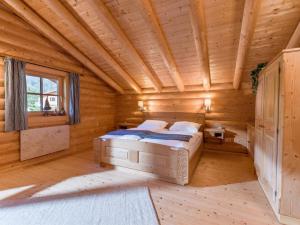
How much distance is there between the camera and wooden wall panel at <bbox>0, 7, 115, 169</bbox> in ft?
9.83

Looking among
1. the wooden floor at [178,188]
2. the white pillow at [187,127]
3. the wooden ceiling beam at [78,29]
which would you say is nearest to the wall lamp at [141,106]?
the wooden ceiling beam at [78,29]

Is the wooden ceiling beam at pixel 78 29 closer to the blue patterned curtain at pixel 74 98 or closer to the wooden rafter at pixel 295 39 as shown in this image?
the blue patterned curtain at pixel 74 98

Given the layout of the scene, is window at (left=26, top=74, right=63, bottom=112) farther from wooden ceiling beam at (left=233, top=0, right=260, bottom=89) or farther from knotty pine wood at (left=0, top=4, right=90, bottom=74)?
wooden ceiling beam at (left=233, top=0, right=260, bottom=89)

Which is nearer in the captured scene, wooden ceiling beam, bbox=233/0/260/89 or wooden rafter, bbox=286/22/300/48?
wooden ceiling beam, bbox=233/0/260/89

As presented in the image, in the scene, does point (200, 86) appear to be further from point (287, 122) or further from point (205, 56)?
point (287, 122)

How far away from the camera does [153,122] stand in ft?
16.0

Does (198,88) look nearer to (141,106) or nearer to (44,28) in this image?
(141,106)

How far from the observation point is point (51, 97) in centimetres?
400

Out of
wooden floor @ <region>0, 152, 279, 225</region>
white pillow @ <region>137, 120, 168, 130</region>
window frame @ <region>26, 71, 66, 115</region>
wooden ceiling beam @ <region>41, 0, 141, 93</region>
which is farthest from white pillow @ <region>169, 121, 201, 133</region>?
window frame @ <region>26, 71, 66, 115</region>

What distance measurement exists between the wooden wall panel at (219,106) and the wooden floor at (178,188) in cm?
113

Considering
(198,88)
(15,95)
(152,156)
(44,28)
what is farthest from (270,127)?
(15,95)

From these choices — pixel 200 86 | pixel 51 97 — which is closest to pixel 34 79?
pixel 51 97

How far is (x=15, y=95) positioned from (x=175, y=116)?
12.7 ft

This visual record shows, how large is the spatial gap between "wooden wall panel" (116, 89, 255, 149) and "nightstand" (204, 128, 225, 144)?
310 mm
